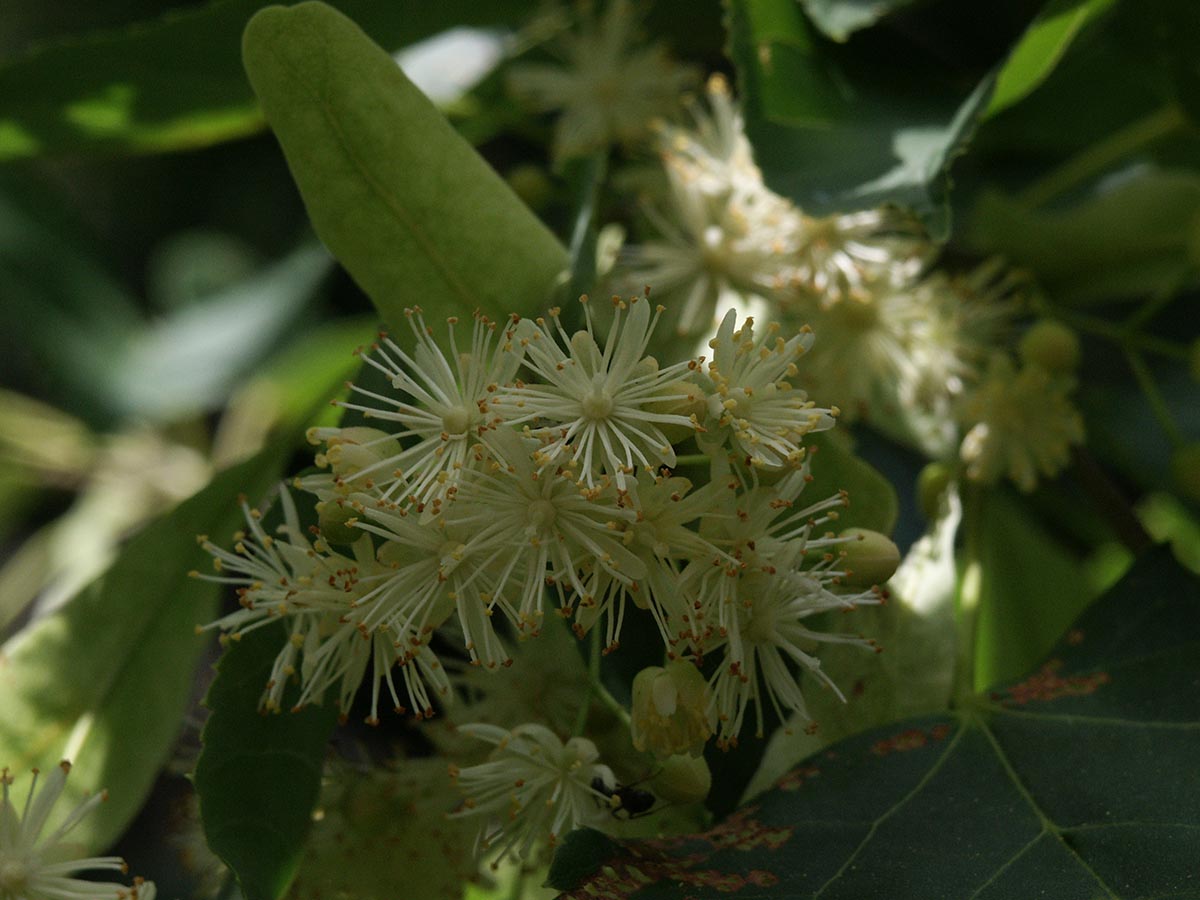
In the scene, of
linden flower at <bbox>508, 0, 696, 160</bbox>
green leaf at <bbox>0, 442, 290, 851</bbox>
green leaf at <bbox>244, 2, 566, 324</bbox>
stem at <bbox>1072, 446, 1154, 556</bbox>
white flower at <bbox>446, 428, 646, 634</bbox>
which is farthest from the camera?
linden flower at <bbox>508, 0, 696, 160</bbox>

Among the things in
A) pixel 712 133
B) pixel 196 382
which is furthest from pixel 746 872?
pixel 196 382

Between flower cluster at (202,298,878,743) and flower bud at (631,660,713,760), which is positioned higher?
flower cluster at (202,298,878,743)

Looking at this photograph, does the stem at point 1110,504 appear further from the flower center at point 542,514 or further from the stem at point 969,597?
the flower center at point 542,514

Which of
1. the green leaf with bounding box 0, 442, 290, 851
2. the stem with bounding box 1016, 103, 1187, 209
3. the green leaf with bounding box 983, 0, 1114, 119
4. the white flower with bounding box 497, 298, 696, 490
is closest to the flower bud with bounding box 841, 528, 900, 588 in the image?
the white flower with bounding box 497, 298, 696, 490

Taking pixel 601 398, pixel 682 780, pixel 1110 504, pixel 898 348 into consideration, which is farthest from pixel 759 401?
pixel 1110 504

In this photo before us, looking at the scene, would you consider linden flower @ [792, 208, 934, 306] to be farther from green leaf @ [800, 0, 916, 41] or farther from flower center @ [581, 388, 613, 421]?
flower center @ [581, 388, 613, 421]
